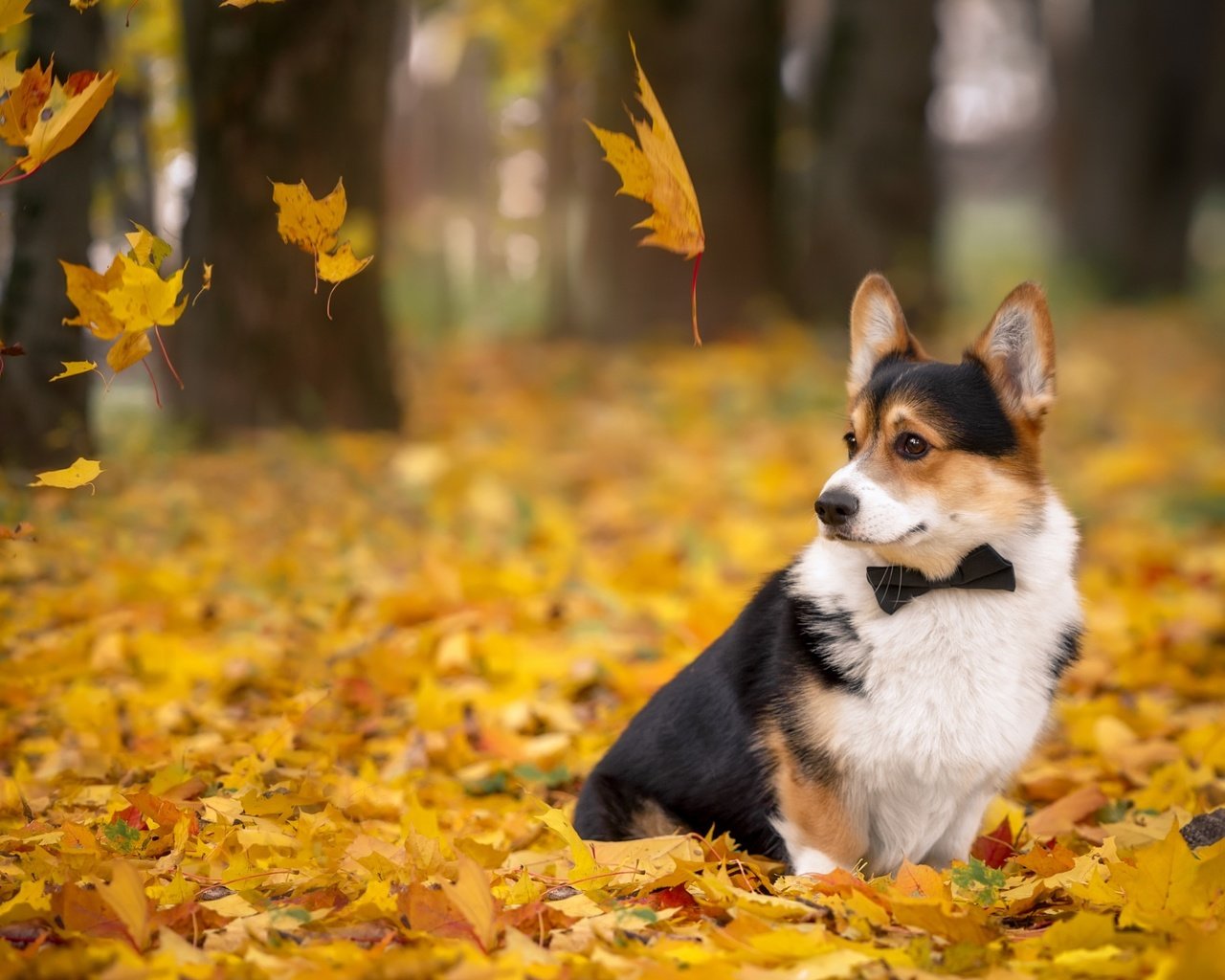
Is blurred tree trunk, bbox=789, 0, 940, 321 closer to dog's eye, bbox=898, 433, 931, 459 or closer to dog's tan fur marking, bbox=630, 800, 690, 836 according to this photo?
dog's eye, bbox=898, 433, 931, 459

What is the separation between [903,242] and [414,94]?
42.7 feet

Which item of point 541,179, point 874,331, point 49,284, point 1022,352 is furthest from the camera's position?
point 541,179

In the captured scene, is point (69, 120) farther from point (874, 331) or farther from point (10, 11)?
point (874, 331)

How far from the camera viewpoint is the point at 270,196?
834 cm

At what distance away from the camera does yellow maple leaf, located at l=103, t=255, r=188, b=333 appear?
121 inches

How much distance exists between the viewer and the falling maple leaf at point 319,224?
3297mm

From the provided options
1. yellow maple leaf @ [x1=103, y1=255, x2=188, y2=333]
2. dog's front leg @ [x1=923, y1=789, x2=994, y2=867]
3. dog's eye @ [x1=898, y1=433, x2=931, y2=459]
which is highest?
yellow maple leaf @ [x1=103, y1=255, x2=188, y2=333]

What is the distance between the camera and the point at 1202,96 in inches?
698

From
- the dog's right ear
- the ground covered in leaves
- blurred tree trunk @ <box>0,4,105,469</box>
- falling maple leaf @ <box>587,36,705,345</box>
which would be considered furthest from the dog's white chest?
blurred tree trunk @ <box>0,4,105,469</box>

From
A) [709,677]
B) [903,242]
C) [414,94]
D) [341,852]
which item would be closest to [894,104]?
[903,242]

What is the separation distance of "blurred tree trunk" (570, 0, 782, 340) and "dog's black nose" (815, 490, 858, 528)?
9.15 m

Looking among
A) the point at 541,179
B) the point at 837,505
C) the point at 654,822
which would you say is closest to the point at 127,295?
the point at 837,505

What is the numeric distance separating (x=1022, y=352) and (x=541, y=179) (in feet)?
46.7

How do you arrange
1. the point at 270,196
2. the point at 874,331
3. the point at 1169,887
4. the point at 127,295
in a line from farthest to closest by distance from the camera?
the point at 270,196, the point at 874,331, the point at 127,295, the point at 1169,887
